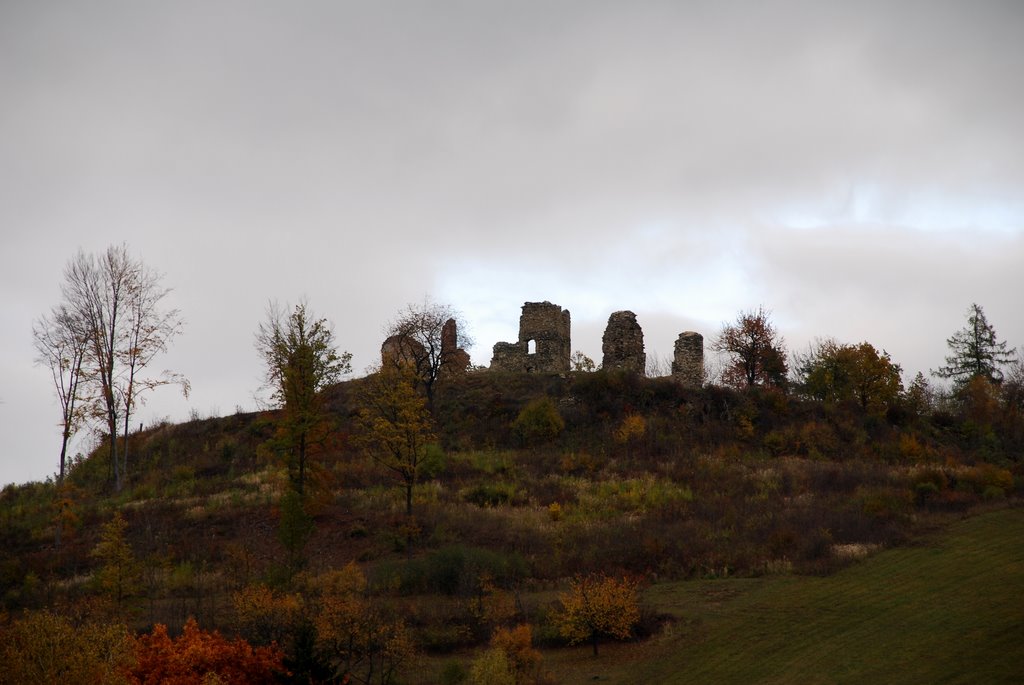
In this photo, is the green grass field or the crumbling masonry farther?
the crumbling masonry

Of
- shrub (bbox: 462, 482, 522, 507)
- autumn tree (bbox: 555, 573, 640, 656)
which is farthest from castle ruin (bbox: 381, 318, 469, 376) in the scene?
autumn tree (bbox: 555, 573, 640, 656)

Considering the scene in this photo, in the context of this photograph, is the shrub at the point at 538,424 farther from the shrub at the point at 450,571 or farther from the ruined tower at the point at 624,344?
the shrub at the point at 450,571

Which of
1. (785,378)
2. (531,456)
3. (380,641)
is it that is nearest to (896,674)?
(380,641)

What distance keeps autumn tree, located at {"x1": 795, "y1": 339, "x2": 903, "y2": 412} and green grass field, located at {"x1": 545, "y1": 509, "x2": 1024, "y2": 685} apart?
2486cm

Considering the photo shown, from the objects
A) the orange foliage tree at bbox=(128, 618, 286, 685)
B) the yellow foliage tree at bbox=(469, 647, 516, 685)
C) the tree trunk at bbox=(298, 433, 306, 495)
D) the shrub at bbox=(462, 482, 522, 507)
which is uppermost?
the tree trunk at bbox=(298, 433, 306, 495)

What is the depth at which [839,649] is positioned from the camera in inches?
1009

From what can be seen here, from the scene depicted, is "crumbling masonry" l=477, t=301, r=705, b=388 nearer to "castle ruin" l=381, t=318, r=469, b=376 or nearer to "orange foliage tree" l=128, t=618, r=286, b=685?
"castle ruin" l=381, t=318, r=469, b=376

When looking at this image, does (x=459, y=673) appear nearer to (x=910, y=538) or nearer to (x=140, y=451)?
(x=910, y=538)

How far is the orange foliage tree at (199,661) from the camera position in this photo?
23500mm

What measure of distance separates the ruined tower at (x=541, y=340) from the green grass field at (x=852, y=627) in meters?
28.8

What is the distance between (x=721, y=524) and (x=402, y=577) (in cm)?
1307

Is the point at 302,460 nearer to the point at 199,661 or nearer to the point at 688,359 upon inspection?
the point at 199,661

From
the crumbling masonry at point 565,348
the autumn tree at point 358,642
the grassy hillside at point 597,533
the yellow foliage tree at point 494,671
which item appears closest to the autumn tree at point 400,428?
the grassy hillside at point 597,533

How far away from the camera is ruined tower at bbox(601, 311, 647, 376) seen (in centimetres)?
5947
